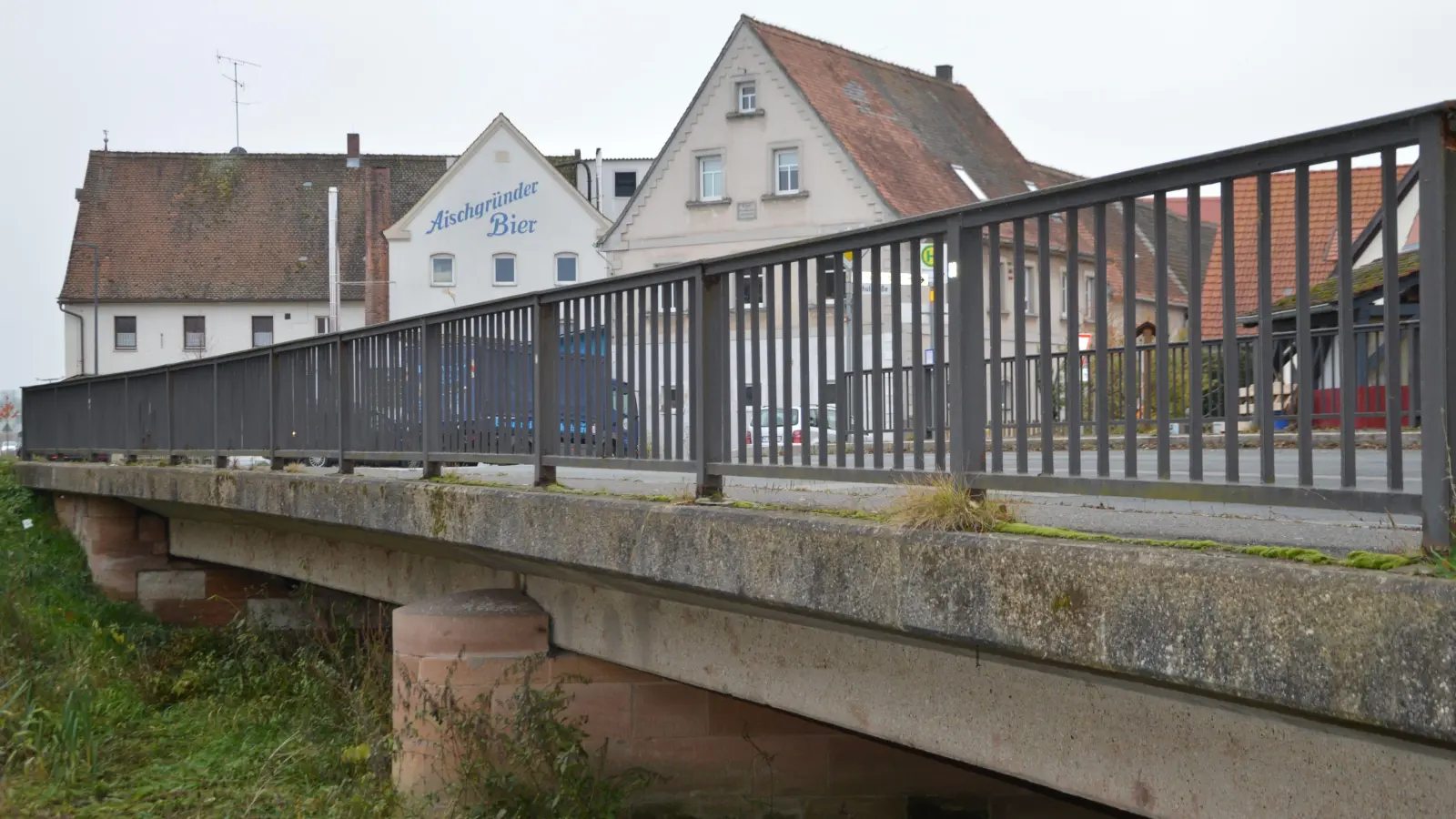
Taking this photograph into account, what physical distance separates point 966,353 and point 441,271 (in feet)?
172

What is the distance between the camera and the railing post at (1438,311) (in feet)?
11.3

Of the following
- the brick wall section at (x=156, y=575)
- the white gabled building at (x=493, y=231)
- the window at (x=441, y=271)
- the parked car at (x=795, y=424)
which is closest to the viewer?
the parked car at (x=795, y=424)

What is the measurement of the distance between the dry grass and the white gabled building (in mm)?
49517

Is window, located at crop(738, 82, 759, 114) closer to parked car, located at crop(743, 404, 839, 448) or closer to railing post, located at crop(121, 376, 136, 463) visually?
railing post, located at crop(121, 376, 136, 463)

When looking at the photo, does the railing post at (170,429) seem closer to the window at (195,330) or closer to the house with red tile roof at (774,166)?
the house with red tile roof at (774,166)

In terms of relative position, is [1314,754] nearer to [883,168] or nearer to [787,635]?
[787,635]

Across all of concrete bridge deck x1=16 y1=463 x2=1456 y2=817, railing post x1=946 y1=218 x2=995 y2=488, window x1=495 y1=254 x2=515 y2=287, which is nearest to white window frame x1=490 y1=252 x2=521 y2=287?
window x1=495 y1=254 x2=515 y2=287

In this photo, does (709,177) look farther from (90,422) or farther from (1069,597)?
(1069,597)

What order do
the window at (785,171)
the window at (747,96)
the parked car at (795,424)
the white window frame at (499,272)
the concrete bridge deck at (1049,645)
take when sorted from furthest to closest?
the white window frame at (499,272) < the window at (747,96) < the window at (785,171) < the parked car at (795,424) < the concrete bridge deck at (1049,645)

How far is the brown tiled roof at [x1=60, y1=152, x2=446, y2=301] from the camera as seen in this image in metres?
62.2

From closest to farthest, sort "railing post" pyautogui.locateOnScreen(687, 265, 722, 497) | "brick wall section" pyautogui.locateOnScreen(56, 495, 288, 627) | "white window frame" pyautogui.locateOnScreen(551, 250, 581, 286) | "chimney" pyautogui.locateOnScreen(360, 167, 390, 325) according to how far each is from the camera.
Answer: "railing post" pyautogui.locateOnScreen(687, 265, 722, 497), "brick wall section" pyautogui.locateOnScreen(56, 495, 288, 627), "white window frame" pyautogui.locateOnScreen(551, 250, 581, 286), "chimney" pyautogui.locateOnScreen(360, 167, 390, 325)

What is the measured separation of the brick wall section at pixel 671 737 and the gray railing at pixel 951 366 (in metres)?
1.09

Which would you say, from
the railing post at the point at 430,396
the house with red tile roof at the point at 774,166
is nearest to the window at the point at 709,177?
the house with red tile roof at the point at 774,166

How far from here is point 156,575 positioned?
18.0m
